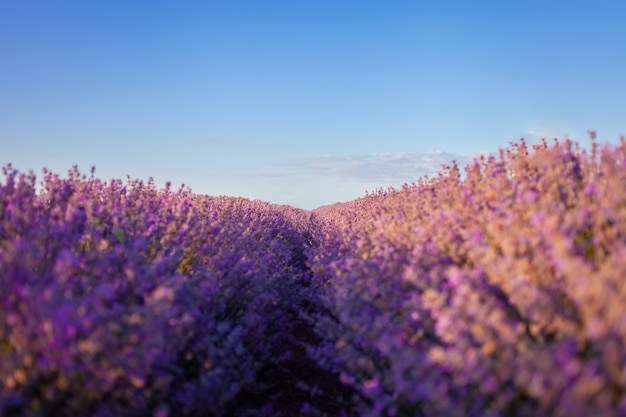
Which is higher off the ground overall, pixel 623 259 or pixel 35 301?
pixel 623 259

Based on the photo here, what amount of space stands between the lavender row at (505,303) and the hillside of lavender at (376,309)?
0.04ft

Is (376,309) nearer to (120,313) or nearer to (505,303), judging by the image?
(505,303)

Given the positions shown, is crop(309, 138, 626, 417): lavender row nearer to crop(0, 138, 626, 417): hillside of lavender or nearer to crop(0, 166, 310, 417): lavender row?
crop(0, 138, 626, 417): hillside of lavender

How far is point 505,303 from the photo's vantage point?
112 inches

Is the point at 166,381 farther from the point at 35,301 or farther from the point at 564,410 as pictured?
the point at 564,410

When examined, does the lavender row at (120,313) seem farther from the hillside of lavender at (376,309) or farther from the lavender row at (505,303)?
the lavender row at (505,303)

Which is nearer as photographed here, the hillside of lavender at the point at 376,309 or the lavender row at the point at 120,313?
the hillside of lavender at the point at 376,309

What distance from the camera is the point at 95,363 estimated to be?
2.35 m

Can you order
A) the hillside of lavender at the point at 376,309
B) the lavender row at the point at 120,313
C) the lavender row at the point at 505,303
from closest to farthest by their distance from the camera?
the lavender row at the point at 505,303
the hillside of lavender at the point at 376,309
the lavender row at the point at 120,313

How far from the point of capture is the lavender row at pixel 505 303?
189 cm

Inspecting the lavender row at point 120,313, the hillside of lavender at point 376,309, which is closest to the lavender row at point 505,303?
the hillside of lavender at point 376,309

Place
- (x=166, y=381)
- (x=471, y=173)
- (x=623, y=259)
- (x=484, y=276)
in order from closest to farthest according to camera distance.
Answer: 1. (x=623, y=259)
2. (x=166, y=381)
3. (x=484, y=276)
4. (x=471, y=173)

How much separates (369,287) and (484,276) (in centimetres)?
102

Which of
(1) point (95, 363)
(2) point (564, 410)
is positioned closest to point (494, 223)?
(2) point (564, 410)
